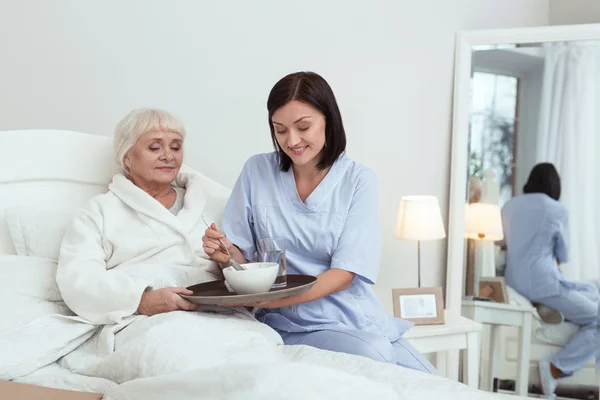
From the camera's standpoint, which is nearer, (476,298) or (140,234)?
(140,234)

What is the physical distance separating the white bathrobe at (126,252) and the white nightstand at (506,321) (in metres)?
1.39

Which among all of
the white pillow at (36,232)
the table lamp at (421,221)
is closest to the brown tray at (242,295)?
the white pillow at (36,232)

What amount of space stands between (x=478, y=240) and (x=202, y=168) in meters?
1.23

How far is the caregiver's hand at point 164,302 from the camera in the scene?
75.3 inches

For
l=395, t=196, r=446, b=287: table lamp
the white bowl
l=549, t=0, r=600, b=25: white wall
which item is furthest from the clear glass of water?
l=549, t=0, r=600, b=25: white wall

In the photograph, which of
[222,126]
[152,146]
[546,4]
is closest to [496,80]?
[546,4]

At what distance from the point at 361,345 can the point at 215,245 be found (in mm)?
488

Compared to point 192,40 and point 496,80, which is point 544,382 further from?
point 192,40

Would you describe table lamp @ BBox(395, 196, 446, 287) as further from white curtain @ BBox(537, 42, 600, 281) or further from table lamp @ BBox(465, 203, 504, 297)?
white curtain @ BBox(537, 42, 600, 281)

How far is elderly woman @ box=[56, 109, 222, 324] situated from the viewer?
1.96 metres

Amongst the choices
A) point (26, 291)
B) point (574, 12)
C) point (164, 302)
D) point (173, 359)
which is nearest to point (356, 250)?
point (164, 302)

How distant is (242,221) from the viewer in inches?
84.3

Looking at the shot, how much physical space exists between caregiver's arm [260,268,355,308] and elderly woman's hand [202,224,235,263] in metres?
0.20

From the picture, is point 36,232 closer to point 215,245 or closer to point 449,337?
point 215,245
